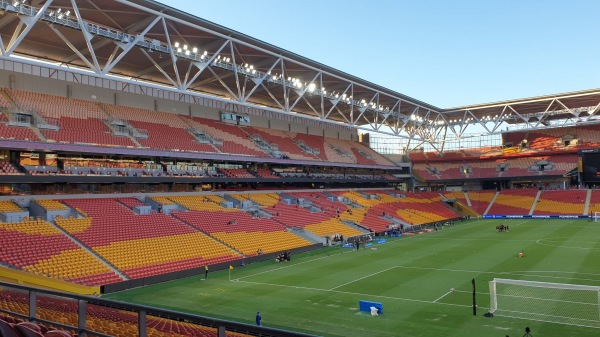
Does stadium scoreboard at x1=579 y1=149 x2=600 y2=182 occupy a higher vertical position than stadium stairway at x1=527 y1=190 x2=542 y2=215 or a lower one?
higher

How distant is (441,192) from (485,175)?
8.30 m

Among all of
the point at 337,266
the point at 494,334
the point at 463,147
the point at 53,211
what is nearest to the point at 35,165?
the point at 53,211

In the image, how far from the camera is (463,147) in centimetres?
9225

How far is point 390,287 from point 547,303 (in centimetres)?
794

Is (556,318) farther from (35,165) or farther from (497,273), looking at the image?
(35,165)

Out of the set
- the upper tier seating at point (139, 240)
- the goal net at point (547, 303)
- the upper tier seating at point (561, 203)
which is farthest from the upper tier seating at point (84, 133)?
the upper tier seating at point (561, 203)

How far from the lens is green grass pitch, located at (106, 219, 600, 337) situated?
740 inches

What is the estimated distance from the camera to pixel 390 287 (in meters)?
25.9

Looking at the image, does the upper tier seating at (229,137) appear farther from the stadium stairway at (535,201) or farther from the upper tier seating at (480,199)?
the stadium stairway at (535,201)

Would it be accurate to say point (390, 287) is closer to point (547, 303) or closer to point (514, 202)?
point (547, 303)

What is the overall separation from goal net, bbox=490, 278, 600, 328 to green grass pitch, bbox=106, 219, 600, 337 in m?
0.81

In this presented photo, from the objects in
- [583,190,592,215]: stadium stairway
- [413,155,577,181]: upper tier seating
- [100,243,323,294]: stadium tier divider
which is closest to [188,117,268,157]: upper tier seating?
[100,243,323,294]: stadium tier divider

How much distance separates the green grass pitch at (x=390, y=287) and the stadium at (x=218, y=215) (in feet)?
0.53

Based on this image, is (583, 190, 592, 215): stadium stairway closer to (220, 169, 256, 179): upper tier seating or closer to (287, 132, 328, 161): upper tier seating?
(287, 132, 328, 161): upper tier seating
